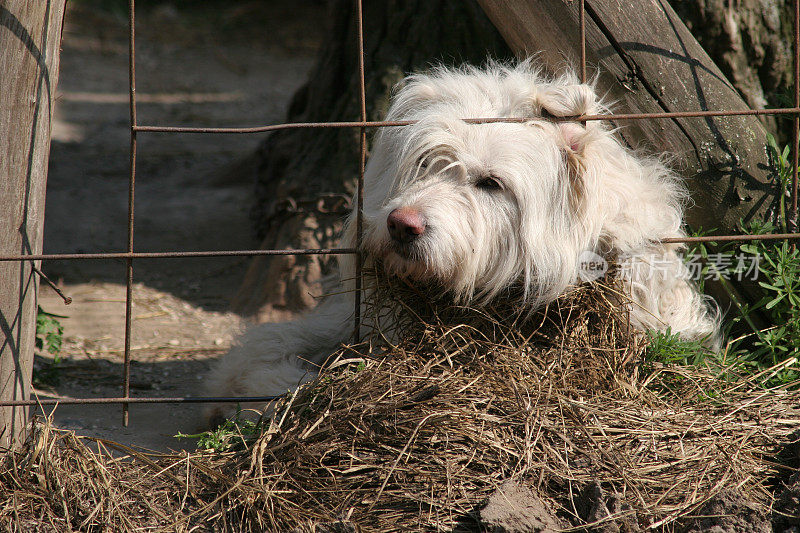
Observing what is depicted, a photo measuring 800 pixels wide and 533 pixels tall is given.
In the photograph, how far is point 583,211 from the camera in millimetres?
3408

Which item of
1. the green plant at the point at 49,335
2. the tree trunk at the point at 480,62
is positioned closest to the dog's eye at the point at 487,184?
the tree trunk at the point at 480,62

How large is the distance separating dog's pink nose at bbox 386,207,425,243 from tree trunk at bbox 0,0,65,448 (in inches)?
63.3

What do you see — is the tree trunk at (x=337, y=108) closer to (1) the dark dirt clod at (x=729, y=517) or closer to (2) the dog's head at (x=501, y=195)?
(2) the dog's head at (x=501, y=195)

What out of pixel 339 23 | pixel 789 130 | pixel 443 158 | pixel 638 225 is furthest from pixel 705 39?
pixel 339 23

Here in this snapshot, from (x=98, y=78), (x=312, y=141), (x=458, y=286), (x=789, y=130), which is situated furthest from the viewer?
(x=98, y=78)

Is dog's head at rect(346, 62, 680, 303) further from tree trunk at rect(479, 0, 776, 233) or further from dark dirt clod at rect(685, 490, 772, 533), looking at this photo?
dark dirt clod at rect(685, 490, 772, 533)

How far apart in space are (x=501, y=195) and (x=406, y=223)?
50cm

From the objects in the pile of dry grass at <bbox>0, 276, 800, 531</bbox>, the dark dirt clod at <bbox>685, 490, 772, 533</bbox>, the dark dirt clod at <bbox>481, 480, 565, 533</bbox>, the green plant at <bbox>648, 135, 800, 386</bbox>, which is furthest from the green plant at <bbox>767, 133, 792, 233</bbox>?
the dark dirt clod at <bbox>481, 480, 565, 533</bbox>

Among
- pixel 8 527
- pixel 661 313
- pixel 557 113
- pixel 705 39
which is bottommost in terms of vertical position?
pixel 8 527

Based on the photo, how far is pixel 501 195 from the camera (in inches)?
131

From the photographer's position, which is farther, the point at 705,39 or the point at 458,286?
the point at 705,39

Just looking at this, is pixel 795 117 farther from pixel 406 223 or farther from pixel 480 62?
pixel 480 62

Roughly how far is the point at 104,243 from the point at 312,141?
240cm

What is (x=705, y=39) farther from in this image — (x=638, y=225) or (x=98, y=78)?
(x=98, y=78)
